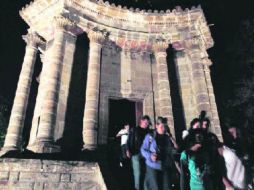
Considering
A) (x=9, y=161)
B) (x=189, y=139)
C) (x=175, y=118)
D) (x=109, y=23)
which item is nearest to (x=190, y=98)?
(x=175, y=118)

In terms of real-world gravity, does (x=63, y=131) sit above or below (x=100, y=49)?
below

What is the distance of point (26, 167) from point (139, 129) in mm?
3455

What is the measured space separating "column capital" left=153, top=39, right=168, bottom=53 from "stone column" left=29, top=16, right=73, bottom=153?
5.17 m

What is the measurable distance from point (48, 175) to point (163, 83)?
8909mm

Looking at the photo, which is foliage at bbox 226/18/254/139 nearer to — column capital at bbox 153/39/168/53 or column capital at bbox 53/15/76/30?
column capital at bbox 153/39/168/53

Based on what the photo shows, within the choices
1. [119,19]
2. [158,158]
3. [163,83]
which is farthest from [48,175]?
[119,19]

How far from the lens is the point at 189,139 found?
5777 millimetres

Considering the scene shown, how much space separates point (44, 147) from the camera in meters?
10.6

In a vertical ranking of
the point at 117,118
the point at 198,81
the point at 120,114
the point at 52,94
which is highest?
the point at 198,81

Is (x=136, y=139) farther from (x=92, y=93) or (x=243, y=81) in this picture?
(x=243, y=81)

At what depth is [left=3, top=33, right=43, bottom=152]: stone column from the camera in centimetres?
1351

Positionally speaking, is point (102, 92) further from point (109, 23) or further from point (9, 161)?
point (9, 161)

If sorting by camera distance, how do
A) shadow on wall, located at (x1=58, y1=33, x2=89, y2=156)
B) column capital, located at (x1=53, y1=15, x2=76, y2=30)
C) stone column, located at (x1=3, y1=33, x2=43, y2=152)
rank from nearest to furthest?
1. shadow on wall, located at (x1=58, y1=33, x2=89, y2=156)
2. stone column, located at (x1=3, y1=33, x2=43, y2=152)
3. column capital, located at (x1=53, y1=15, x2=76, y2=30)

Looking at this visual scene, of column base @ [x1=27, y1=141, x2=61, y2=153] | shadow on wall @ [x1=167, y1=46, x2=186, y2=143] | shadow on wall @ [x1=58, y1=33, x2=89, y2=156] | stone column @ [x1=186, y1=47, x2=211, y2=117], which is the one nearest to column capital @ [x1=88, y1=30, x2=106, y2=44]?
shadow on wall @ [x1=58, y1=33, x2=89, y2=156]
